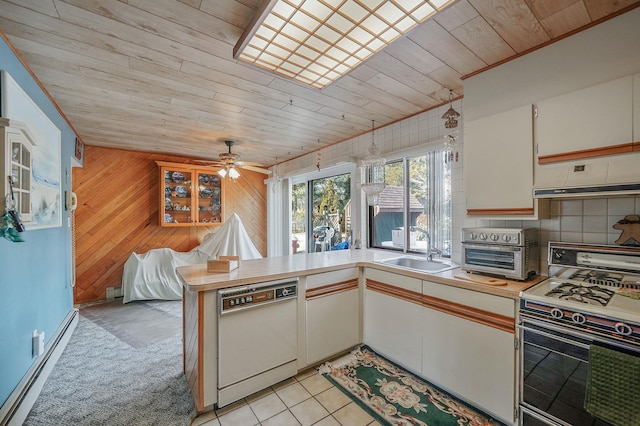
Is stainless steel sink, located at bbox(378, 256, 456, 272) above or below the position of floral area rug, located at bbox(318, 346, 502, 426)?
above

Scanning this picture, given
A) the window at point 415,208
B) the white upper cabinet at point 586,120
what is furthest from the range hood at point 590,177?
the window at point 415,208

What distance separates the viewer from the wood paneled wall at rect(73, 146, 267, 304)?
3801mm

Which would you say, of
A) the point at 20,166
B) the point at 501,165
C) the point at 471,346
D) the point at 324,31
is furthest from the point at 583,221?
the point at 20,166

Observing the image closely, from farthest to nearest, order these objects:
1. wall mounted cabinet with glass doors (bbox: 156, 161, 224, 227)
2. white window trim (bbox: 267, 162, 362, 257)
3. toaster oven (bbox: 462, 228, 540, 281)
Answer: white window trim (bbox: 267, 162, 362, 257) → wall mounted cabinet with glass doors (bbox: 156, 161, 224, 227) → toaster oven (bbox: 462, 228, 540, 281)

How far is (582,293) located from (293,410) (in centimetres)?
185

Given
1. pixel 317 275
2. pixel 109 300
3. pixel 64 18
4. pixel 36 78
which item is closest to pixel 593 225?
pixel 317 275

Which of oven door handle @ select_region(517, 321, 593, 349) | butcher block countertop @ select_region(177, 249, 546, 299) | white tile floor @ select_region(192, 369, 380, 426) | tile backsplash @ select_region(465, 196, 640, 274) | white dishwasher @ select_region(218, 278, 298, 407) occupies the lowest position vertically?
white tile floor @ select_region(192, 369, 380, 426)

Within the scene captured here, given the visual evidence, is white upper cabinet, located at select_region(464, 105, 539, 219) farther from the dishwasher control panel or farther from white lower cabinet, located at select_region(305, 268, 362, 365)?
the dishwasher control panel

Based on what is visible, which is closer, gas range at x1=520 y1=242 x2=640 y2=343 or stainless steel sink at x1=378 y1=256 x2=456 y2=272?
gas range at x1=520 y1=242 x2=640 y2=343

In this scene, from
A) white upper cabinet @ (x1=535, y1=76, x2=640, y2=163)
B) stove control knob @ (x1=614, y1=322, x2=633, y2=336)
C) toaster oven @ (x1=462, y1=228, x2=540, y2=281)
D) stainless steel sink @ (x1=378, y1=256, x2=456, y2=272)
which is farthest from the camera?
stainless steel sink @ (x1=378, y1=256, x2=456, y2=272)

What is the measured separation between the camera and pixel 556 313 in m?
1.32

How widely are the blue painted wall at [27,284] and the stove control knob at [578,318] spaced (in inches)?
117

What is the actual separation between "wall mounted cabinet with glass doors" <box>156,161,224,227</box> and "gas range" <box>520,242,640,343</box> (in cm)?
457

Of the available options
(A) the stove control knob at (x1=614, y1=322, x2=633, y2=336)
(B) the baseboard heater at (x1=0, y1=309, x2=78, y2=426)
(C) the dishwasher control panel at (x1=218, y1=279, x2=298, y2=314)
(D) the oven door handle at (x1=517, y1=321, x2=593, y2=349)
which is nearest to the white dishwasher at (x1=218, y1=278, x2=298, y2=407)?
(C) the dishwasher control panel at (x1=218, y1=279, x2=298, y2=314)
